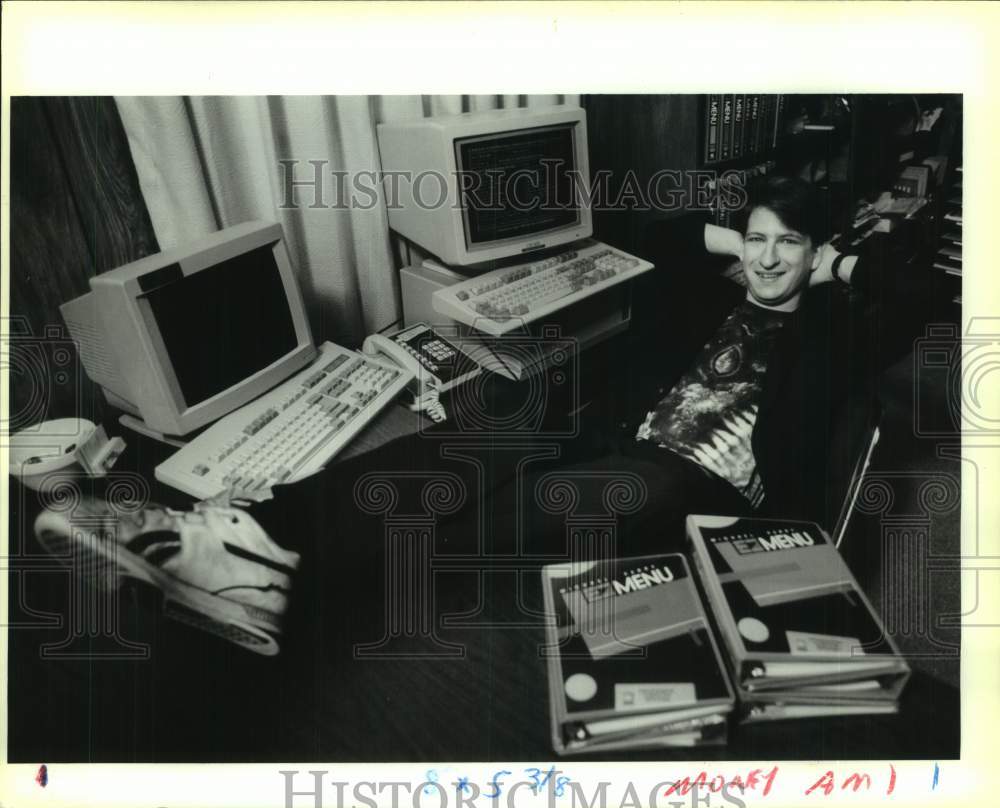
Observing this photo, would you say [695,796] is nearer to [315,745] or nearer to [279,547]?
[315,745]

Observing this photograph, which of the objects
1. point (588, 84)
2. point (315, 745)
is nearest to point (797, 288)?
point (588, 84)

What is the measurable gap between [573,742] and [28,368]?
3.67ft

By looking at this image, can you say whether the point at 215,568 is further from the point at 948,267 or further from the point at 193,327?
the point at 948,267

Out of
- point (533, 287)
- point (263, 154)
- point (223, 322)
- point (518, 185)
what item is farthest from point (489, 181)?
point (223, 322)

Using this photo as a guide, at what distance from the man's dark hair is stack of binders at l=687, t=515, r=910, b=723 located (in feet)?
1.95

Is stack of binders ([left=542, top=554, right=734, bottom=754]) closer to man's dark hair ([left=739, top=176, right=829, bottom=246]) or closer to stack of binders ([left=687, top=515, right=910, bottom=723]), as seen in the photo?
stack of binders ([left=687, top=515, right=910, bottom=723])

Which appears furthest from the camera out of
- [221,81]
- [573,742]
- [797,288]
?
[797,288]

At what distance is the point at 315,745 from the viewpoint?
1.34 metres

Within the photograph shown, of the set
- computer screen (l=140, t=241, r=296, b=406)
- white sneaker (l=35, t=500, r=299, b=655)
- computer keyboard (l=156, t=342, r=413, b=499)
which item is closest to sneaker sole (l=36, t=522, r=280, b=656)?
white sneaker (l=35, t=500, r=299, b=655)

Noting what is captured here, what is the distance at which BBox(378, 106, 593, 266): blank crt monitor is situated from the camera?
144 cm

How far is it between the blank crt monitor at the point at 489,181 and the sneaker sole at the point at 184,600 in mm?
708

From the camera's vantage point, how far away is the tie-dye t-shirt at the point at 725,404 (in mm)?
1558

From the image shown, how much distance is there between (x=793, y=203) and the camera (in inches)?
60.5

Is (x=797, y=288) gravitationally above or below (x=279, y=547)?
above
